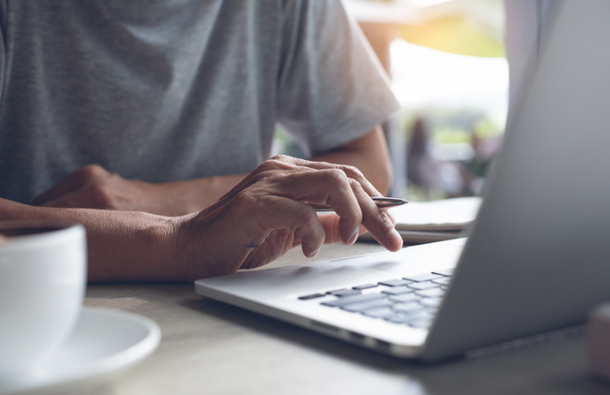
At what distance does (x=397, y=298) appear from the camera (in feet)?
1.42

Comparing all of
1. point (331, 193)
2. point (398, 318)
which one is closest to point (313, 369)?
point (398, 318)

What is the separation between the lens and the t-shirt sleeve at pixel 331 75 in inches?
52.2

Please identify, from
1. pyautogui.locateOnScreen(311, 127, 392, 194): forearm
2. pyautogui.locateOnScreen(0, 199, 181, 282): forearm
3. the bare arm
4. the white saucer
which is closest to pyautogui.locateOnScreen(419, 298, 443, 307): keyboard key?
the white saucer

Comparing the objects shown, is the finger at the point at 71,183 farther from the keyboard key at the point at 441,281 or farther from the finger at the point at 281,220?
the keyboard key at the point at 441,281

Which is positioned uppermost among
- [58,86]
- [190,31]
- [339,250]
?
[190,31]

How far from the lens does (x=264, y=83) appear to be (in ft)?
4.63

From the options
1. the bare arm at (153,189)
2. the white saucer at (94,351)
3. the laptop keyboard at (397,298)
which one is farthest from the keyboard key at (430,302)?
the bare arm at (153,189)

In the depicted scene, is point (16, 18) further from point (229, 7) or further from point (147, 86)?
point (229, 7)

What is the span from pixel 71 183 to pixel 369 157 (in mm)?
640

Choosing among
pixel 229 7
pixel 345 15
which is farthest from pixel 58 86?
pixel 345 15

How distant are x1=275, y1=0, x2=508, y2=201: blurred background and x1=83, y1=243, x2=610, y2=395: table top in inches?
5.2

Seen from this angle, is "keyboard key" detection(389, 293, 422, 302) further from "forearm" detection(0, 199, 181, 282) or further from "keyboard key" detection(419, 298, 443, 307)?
"forearm" detection(0, 199, 181, 282)

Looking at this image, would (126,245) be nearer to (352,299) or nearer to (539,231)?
(352,299)

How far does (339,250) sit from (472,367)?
497mm
